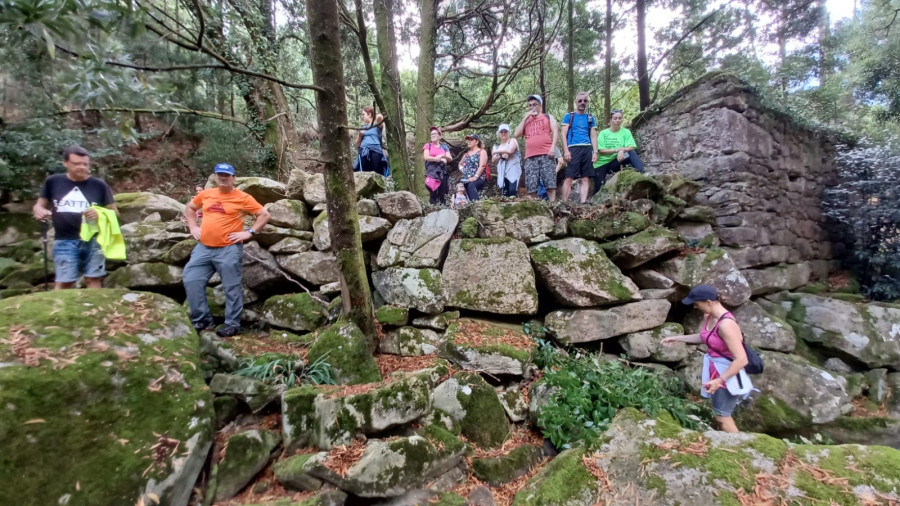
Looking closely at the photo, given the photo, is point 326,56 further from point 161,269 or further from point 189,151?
point 189,151

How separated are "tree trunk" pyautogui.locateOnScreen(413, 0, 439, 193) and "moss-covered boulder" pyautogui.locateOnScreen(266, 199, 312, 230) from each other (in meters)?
2.77

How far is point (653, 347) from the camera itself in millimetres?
4516

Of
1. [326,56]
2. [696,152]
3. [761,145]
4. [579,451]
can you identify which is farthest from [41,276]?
[761,145]

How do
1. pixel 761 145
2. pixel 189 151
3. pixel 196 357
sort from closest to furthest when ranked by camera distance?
pixel 196 357, pixel 761 145, pixel 189 151

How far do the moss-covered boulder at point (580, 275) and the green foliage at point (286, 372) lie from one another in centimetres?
272

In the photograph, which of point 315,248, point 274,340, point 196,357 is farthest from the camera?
point 315,248

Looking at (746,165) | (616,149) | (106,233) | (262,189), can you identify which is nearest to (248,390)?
(106,233)

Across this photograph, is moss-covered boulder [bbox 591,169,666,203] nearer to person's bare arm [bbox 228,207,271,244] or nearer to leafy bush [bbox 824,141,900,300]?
leafy bush [bbox 824,141,900,300]

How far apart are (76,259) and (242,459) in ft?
10.2

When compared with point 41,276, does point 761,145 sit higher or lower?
higher

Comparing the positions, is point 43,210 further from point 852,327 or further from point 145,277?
point 852,327

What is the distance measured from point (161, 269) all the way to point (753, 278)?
27.5ft

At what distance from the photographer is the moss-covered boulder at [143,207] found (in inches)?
219

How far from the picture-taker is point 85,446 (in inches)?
85.1
